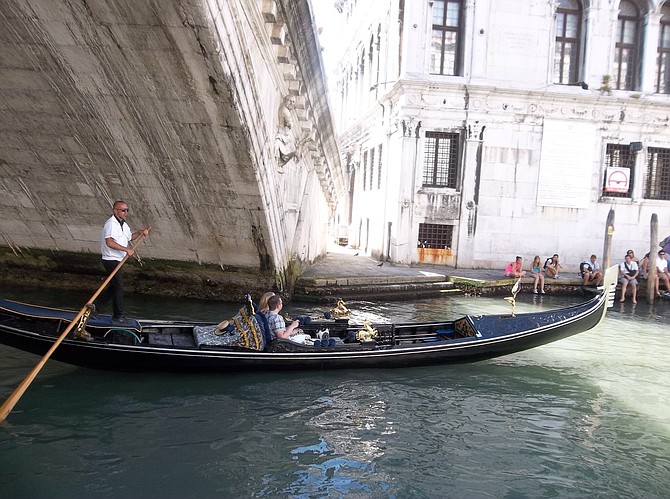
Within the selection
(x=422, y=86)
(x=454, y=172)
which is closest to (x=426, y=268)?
(x=454, y=172)

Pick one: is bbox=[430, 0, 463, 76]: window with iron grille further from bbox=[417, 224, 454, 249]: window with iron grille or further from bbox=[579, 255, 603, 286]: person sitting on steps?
bbox=[579, 255, 603, 286]: person sitting on steps

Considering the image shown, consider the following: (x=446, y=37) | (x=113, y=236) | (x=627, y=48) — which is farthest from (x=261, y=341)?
(x=627, y=48)

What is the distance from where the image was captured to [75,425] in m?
3.59

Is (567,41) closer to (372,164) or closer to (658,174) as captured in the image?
(658,174)

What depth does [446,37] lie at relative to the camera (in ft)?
41.1

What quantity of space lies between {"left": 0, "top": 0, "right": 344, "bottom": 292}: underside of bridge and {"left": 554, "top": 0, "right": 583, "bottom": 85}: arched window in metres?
6.81

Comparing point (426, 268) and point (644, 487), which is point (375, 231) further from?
point (644, 487)

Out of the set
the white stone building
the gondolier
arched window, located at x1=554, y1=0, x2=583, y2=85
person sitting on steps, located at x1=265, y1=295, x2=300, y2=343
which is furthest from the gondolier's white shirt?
arched window, located at x1=554, y1=0, x2=583, y2=85

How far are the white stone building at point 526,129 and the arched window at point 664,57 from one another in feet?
0.09

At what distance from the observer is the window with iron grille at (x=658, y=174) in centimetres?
1291

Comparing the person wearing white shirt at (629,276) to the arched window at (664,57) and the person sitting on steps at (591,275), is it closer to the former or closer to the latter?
the person sitting on steps at (591,275)

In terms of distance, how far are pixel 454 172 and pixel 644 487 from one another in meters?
9.97

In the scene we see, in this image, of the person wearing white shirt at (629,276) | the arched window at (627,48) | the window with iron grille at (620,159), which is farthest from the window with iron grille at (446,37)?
the person wearing white shirt at (629,276)

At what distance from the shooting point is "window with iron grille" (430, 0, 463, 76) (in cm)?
1243
